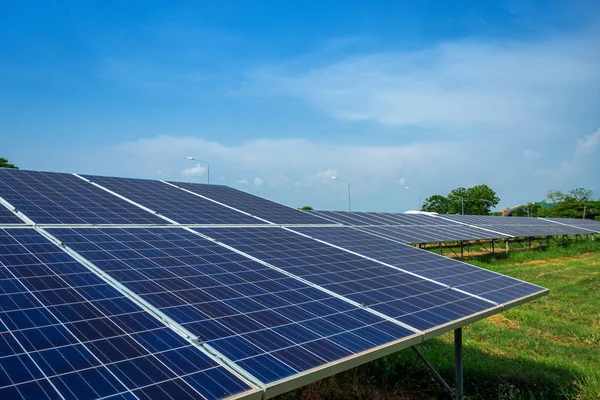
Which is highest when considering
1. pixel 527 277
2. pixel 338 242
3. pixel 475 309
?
pixel 338 242

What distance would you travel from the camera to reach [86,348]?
18.4ft

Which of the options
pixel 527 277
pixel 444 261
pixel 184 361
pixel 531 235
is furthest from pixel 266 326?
pixel 531 235

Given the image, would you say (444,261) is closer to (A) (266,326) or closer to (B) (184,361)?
(A) (266,326)

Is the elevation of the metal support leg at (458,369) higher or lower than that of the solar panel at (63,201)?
lower

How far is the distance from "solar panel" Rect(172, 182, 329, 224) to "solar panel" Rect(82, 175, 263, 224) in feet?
2.89

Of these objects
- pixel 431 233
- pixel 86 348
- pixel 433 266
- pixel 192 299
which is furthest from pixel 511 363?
pixel 431 233

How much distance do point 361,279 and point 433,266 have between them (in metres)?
3.57

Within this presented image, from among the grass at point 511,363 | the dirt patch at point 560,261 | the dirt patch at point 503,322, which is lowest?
the dirt patch at point 560,261

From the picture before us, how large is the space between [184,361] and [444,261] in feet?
33.6

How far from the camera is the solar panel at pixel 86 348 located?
4.88 m

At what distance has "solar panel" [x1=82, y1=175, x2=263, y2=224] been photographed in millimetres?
14438

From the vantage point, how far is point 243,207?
18.1 metres

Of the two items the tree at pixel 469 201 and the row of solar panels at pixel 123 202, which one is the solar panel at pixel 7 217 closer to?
the row of solar panels at pixel 123 202

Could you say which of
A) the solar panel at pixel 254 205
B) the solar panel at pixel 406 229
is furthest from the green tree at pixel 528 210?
the solar panel at pixel 254 205
